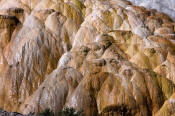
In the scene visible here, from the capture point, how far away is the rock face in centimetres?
1722

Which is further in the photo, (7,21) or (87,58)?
(7,21)

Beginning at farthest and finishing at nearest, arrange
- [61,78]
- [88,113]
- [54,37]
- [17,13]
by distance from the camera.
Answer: [17,13] → [54,37] → [61,78] → [88,113]

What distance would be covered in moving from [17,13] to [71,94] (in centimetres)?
991

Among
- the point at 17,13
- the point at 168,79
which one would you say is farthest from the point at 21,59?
the point at 168,79

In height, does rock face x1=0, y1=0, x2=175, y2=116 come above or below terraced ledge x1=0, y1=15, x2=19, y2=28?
below

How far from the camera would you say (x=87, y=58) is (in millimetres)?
19984

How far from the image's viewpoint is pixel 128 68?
60.4 ft

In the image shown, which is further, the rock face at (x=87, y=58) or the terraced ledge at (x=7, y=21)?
the terraced ledge at (x=7, y=21)

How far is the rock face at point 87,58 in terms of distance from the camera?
1722cm

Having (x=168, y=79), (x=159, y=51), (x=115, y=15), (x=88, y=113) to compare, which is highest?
(x=115, y=15)

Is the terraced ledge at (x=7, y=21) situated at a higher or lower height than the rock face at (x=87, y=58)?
higher

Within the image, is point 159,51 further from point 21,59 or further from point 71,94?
point 21,59

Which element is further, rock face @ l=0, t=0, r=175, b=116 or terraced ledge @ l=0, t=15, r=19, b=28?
terraced ledge @ l=0, t=15, r=19, b=28

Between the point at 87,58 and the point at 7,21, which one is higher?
the point at 7,21
